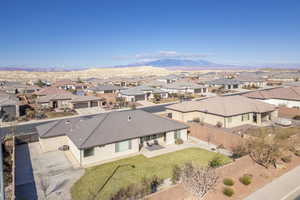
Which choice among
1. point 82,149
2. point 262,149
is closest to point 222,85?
point 262,149

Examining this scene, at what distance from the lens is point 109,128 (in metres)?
22.4

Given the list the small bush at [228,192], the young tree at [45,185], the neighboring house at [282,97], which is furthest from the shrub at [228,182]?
the neighboring house at [282,97]

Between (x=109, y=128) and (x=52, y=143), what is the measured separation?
698cm

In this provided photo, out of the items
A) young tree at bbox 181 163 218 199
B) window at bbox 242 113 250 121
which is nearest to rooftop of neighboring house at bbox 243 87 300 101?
window at bbox 242 113 250 121

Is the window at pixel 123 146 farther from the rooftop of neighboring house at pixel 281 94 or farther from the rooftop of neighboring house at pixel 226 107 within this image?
the rooftop of neighboring house at pixel 281 94

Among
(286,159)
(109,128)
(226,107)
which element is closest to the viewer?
(286,159)

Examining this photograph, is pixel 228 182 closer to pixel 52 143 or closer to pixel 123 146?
pixel 123 146

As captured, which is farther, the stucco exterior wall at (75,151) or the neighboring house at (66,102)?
the neighboring house at (66,102)

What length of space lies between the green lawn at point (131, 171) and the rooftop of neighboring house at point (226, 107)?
34.2 ft

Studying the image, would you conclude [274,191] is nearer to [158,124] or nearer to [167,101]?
[158,124]

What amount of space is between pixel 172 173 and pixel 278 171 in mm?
8809

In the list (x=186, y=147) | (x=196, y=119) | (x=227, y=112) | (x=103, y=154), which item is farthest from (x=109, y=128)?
(x=227, y=112)

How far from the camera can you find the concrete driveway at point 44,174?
578 inches

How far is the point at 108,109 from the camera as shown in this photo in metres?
47.2
